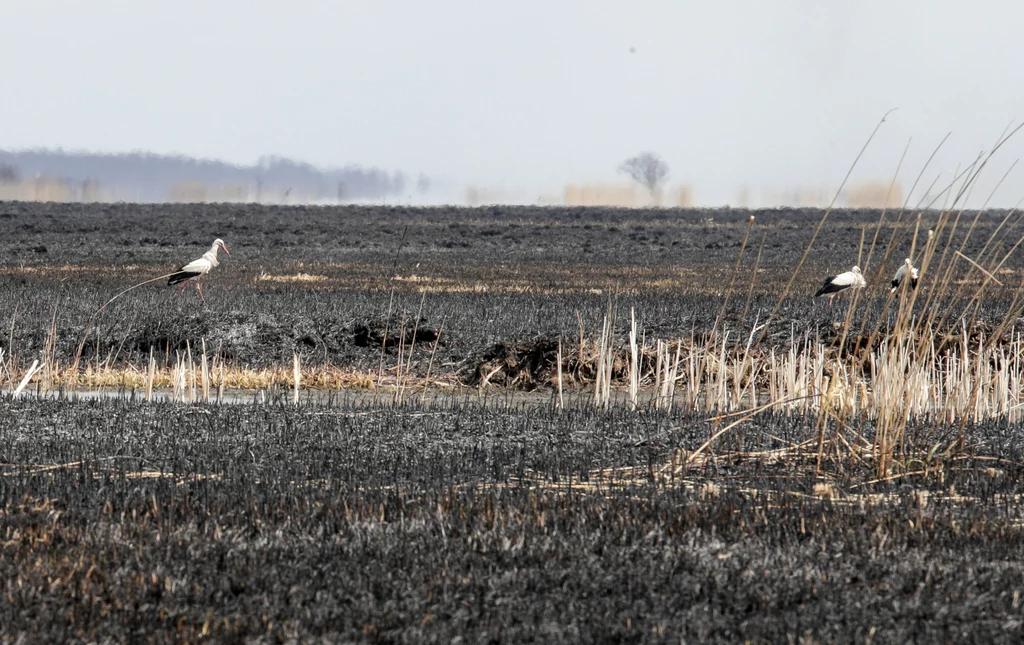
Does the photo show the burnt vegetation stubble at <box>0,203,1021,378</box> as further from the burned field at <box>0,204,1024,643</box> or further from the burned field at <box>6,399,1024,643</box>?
the burned field at <box>6,399,1024,643</box>

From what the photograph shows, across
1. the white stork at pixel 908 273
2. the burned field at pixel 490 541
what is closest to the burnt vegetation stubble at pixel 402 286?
the white stork at pixel 908 273

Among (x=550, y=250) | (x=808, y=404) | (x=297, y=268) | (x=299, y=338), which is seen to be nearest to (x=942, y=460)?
(x=808, y=404)

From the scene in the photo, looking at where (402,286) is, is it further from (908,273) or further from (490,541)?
(490,541)

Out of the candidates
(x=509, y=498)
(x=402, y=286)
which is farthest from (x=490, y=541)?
(x=402, y=286)

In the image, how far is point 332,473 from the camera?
7.21m

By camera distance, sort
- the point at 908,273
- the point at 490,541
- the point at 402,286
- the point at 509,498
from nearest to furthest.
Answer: the point at 490,541 → the point at 509,498 → the point at 908,273 → the point at 402,286

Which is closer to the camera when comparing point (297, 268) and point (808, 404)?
point (808, 404)

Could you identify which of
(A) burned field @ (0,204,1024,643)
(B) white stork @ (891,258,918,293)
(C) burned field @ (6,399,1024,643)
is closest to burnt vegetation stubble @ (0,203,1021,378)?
(A) burned field @ (0,204,1024,643)

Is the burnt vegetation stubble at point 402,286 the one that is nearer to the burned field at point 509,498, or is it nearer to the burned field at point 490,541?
the burned field at point 509,498

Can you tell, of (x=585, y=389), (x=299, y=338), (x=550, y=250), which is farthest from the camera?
(x=550, y=250)

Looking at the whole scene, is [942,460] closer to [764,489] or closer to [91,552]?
[764,489]

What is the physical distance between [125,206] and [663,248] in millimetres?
40906

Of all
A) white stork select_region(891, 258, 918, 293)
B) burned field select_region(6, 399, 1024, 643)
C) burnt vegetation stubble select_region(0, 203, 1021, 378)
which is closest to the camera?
burned field select_region(6, 399, 1024, 643)

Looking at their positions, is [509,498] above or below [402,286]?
below
